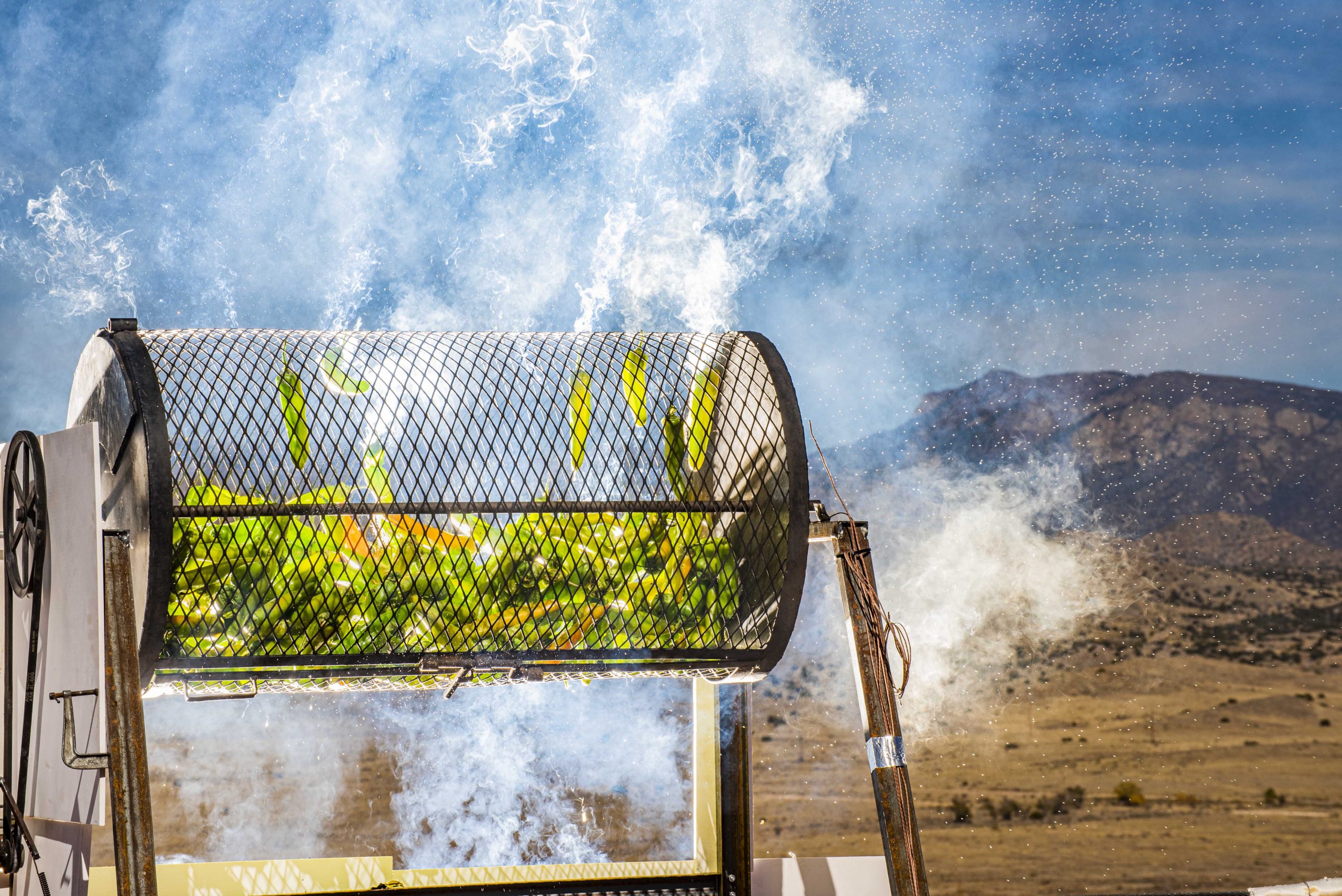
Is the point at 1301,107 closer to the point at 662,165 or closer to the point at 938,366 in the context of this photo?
the point at 938,366

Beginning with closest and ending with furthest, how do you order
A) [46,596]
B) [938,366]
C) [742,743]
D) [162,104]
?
[46,596]
[742,743]
[162,104]
[938,366]

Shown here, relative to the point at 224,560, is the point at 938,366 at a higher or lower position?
higher

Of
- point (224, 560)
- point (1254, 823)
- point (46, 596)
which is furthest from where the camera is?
point (1254, 823)

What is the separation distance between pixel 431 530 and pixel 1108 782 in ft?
15.7

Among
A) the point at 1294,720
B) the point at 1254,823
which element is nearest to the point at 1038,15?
the point at 1294,720

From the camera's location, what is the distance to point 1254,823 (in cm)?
504

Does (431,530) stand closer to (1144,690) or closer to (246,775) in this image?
(246,775)

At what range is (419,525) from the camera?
1646 mm

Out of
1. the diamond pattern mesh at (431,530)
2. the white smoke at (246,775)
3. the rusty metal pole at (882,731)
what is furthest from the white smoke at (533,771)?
the rusty metal pole at (882,731)

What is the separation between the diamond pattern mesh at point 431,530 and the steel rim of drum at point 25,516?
0.18 m

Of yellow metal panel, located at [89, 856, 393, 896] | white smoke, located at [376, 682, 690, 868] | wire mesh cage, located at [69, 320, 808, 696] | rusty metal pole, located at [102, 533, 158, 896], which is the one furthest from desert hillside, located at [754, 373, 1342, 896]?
rusty metal pole, located at [102, 533, 158, 896]

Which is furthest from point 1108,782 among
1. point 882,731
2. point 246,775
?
point 246,775

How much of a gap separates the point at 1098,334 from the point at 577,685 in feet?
11.8

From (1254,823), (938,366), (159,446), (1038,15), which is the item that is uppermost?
(1038,15)
